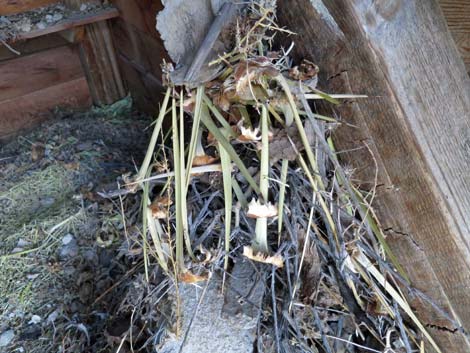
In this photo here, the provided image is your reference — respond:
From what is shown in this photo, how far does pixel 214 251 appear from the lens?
90 cm

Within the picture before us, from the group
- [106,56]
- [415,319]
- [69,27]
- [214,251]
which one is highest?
[69,27]

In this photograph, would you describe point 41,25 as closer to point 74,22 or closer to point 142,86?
point 74,22

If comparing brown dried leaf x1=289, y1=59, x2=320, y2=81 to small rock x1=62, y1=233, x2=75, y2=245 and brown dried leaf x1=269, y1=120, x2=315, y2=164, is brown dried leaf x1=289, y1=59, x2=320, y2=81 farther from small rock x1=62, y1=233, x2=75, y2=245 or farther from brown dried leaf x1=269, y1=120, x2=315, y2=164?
small rock x1=62, y1=233, x2=75, y2=245

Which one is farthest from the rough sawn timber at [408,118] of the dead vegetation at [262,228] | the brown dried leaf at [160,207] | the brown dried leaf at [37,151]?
the brown dried leaf at [37,151]

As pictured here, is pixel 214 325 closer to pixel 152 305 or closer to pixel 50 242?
pixel 152 305

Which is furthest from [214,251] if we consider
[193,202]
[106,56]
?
[106,56]

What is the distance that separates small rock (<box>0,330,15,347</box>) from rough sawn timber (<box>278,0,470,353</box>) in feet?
2.88

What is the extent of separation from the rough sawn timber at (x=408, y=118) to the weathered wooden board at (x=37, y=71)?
50.2 inches

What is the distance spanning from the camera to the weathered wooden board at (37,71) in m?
1.82

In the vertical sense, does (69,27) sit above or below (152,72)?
above

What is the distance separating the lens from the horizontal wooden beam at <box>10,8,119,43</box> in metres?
1.62

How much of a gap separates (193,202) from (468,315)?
551 mm

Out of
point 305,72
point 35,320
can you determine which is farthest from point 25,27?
point 305,72

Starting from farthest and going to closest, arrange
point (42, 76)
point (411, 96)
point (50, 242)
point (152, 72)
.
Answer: point (42, 76)
point (152, 72)
point (50, 242)
point (411, 96)
